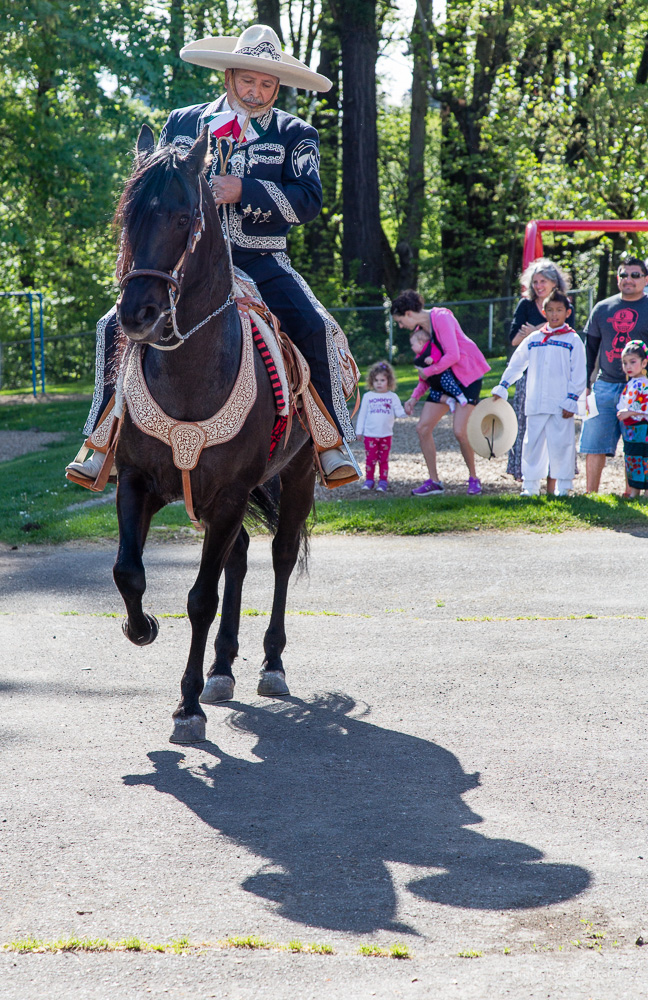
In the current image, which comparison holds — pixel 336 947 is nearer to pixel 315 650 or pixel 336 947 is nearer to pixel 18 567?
pixel 315 650

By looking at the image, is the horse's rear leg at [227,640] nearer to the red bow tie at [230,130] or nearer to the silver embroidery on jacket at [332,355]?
the silver embroidery on jacket at [332,355]

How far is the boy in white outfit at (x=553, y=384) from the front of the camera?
1068 centimetres

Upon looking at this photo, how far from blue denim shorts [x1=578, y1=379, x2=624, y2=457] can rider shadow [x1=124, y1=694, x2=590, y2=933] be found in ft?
20.6

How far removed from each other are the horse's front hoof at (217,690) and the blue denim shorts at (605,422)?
244 inches

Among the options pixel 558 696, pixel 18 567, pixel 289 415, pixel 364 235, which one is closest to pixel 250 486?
pixel 289 415

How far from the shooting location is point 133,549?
16.1 feet

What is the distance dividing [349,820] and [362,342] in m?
21.8

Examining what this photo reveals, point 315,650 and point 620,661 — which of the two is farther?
point 315,650

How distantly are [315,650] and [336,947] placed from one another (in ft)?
11.1

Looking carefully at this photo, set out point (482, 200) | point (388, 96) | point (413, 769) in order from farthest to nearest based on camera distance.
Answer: point (388, 96)
point (482, 200)
point (413, 769)

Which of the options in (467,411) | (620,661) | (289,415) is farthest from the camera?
(467,411)

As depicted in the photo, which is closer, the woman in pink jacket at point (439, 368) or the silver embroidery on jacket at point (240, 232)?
the silver embroidery on jacket at point (240, 232)

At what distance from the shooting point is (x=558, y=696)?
5.56 m

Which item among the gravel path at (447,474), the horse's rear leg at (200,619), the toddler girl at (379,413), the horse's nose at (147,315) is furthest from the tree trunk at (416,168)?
the horse's nose at (147,315)
